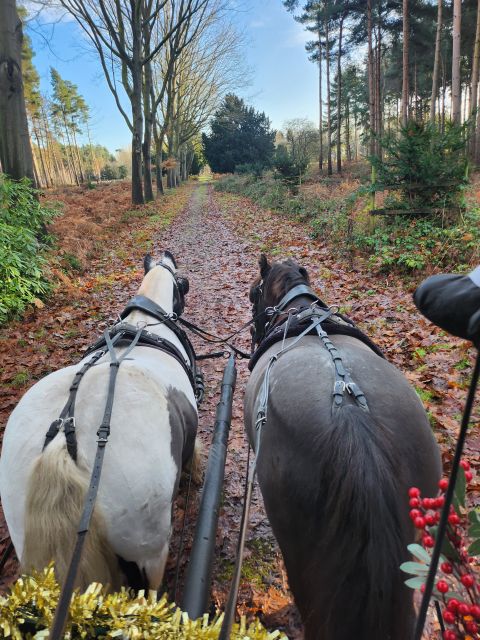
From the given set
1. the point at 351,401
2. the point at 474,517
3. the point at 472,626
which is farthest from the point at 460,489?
the point at 351,401

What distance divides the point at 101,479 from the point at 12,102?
9.46 m

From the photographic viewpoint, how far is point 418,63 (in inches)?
953

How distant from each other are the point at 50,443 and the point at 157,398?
609mm

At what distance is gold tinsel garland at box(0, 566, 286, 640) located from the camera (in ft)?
3.29

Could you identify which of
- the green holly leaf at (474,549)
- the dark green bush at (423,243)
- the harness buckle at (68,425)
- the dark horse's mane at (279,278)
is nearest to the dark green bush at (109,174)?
the dark green bush at (423,243)

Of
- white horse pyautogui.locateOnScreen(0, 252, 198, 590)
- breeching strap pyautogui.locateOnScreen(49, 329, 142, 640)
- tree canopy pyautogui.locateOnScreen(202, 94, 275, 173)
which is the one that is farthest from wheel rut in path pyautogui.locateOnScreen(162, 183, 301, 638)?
tree canopy pyautogui.locateOnScreen(202, 94, 275, 173)

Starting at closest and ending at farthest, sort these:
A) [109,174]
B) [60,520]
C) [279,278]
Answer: [60,520] < [279,278] < [109,174]

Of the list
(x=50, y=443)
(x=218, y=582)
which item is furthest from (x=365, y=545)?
(x=218, y=582)

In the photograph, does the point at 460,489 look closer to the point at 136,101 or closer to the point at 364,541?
the point at 364,541

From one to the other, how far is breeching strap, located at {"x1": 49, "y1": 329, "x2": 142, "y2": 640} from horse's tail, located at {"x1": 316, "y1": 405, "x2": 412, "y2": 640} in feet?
3.24

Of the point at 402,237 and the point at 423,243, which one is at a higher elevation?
the point at 402,237

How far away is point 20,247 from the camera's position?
727cm

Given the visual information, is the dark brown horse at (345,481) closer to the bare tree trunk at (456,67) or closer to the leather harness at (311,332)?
the leather harness at (311,332)

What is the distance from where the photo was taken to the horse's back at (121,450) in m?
1.85
